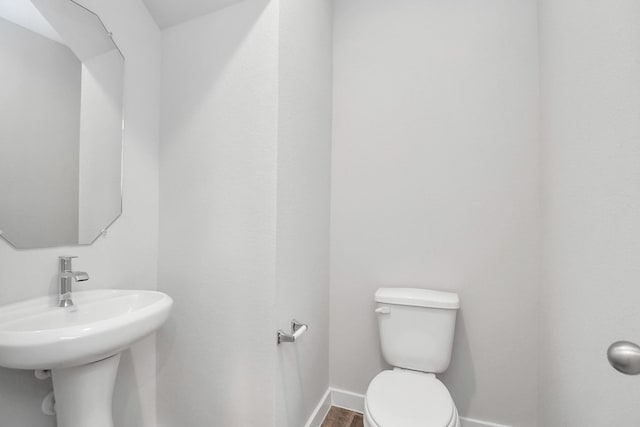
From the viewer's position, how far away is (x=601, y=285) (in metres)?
0.71

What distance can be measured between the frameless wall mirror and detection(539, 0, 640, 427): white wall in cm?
165

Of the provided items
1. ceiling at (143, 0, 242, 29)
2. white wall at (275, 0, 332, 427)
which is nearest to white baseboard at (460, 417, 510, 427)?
white wall at (275, 0, 332, 427)

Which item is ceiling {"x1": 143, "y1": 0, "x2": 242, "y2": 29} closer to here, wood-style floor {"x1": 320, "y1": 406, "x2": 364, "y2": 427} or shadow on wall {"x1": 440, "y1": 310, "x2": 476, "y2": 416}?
shadow on wall {"x1": 440, "y1": 310, "x2": 476, "y2": 416}

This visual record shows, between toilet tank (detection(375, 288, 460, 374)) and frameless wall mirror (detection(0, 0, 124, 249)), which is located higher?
frameless wall mirror (detection(0, 0, 124, 249))

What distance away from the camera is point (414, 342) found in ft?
4.33

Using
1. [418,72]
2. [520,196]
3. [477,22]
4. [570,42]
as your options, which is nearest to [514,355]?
[520,196]

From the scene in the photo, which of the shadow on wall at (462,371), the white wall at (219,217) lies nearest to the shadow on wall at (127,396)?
the white wall at (219,217)

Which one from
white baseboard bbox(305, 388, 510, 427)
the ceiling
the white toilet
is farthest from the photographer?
white baseboard bbox(305, 388, 510, 427)

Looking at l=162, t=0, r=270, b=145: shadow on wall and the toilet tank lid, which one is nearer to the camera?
l=162, t=0, r=270, b=145: shadow on wall

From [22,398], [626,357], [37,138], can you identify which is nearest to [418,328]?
[626,357]

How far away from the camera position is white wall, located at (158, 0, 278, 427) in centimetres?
112

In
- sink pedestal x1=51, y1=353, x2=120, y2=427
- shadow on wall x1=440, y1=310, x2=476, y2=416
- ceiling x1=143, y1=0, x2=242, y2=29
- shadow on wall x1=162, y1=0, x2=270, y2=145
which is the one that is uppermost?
ceiling x1=143, y1=0, x2=242, y2=29

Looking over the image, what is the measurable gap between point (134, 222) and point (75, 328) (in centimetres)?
65

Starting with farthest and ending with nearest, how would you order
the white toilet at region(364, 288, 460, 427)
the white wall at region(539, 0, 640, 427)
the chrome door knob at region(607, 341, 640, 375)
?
the white toilet at region(364, 288, 460, 427)
the white wall at region(539, 0, 640, 427)
the chrome door knob at region(607, 341, 640, 375)
